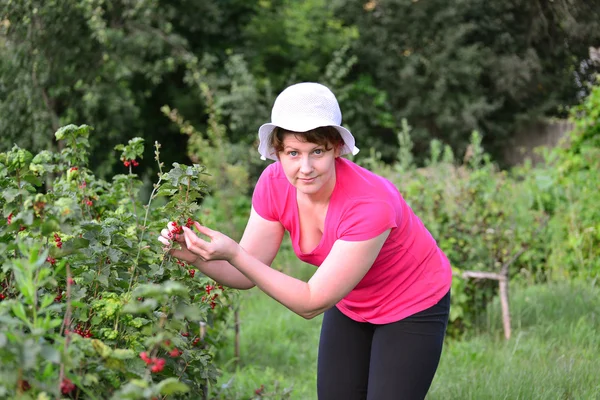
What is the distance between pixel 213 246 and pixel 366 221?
0.50m

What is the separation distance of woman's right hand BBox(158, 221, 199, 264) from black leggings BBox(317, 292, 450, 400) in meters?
0.77

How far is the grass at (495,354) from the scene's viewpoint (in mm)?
3424

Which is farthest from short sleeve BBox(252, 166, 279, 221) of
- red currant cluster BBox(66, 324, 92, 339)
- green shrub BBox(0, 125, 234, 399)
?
red currant cluster BBox(66, 324, 92, 339)

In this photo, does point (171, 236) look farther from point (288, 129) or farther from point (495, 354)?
point (495, 354)

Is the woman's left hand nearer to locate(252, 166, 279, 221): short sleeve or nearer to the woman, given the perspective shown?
the woman

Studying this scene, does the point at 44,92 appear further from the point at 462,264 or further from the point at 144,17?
the point at 462,264

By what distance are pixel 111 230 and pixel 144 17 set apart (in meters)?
9.59

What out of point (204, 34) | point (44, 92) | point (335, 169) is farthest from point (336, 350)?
point (204, 34)

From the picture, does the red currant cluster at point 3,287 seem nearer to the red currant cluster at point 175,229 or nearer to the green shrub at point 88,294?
the green shrub at point 88,294

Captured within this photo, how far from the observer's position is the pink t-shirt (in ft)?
7.67

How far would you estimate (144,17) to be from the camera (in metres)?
11.1

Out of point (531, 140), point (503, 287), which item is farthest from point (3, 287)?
point (531, 140)

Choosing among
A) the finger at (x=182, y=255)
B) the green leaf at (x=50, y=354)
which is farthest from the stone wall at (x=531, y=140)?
the green leaf at (x=50, y=354)

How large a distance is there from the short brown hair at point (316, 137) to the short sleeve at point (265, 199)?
6.9 inches
